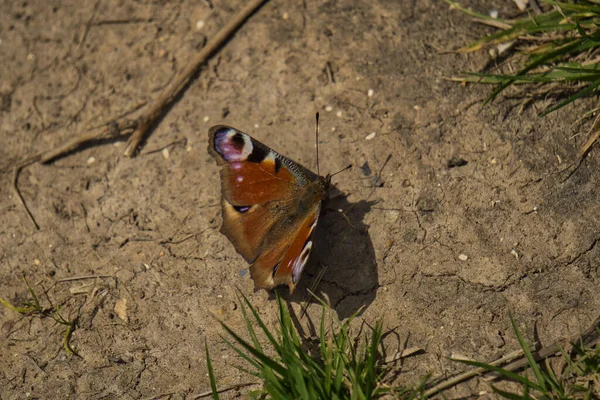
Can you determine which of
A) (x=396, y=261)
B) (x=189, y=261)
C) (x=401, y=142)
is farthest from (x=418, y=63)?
(x=189, y=261)

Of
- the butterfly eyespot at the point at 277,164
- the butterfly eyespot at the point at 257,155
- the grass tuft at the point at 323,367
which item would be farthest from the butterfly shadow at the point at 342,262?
the butterfly eyespot at the point at 257,155

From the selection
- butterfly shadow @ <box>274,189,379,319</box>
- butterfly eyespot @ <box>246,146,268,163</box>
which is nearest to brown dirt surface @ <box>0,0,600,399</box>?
butterfly shadow @ <box>274,189,379,319</box>

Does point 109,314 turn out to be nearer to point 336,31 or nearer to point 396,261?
point 396,261

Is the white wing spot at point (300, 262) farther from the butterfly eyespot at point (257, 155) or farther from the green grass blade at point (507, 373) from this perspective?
the green grass blade at point (507, 373)

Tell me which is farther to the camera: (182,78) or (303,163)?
(182,78)

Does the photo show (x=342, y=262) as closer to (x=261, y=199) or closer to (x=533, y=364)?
(x=261, y=199)

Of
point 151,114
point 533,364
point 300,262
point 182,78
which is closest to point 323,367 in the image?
point 300,262
